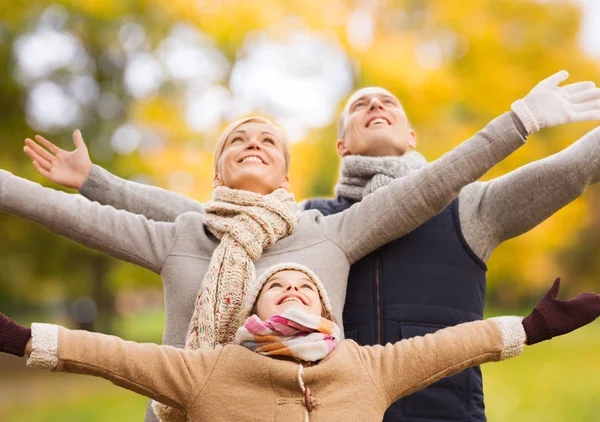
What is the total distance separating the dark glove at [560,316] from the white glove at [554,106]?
1.90ft

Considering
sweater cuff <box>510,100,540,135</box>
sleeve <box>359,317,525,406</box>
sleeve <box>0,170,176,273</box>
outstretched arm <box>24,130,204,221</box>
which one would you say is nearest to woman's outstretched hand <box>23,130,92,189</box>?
outstretched arm <box>24,130,204,221</box>

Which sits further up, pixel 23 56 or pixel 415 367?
pixel 23 56

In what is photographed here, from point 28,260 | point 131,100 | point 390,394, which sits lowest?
point 390,394

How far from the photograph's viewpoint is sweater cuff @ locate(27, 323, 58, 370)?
6.32 feet

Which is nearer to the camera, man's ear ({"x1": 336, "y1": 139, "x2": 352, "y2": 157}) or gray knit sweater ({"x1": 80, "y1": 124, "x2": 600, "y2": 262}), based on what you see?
gray knit sweater ({"x1": 80, "y1": 124, "x2": 600, "y2": 262})

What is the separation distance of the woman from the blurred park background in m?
5.90

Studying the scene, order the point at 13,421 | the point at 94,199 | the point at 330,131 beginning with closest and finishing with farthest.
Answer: the point at 94,199, the point at 13,421, the point at 330,131

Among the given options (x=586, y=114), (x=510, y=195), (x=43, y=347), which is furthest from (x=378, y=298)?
(x=43, y=347)

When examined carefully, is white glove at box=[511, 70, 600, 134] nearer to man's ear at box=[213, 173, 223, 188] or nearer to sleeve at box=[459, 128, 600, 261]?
sleeve at box=[459, 128, 600, 261]

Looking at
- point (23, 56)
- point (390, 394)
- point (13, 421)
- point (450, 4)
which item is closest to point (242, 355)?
point (390, 394)

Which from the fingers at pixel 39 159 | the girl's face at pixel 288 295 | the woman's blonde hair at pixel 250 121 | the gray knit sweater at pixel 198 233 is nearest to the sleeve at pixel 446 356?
the girl's face at pixel 288 295

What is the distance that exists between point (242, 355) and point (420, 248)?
2.93 ft

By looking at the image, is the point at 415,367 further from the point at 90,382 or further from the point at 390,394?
the point at 90,382

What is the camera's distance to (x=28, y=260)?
10305 mm
